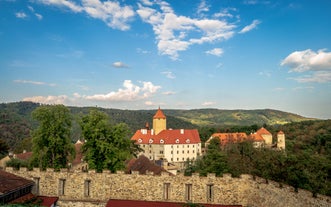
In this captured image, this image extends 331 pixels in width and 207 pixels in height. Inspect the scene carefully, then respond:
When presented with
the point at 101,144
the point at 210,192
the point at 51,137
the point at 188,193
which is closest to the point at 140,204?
the point at 188,193

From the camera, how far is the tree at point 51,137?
24828 mm

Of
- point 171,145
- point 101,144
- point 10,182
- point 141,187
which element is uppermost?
point 101,144

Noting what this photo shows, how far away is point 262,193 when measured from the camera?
18.0 metres

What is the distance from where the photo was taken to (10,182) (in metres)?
18.5

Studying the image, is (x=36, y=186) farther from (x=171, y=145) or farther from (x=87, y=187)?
(x=171, y=145)

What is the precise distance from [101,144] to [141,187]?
594cm

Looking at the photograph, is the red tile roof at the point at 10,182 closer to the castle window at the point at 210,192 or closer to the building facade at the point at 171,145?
the castle window at the point at 210,192

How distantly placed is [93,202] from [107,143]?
18.1ft

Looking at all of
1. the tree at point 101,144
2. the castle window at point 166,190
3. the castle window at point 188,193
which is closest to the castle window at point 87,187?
the tree at point 101,144

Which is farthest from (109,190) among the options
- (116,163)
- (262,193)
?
(262,193)

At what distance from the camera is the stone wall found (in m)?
19.0

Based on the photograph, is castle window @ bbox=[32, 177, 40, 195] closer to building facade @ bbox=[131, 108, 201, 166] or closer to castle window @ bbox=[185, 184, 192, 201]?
castle window @ bbox=[185, 184, 192, 201]

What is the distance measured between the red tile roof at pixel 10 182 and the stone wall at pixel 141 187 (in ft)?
2.42

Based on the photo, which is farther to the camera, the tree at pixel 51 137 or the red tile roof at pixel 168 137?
the red tile roof at pixel 168 137
